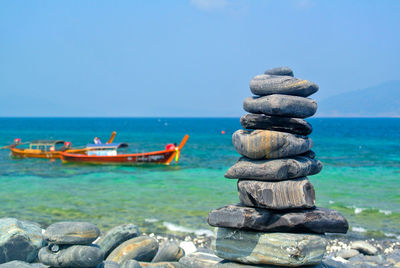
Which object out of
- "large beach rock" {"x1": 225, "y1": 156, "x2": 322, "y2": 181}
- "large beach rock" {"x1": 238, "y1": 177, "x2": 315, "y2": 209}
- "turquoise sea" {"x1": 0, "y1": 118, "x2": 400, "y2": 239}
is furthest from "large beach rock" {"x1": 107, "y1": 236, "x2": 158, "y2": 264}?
"turquoise sea" {"x1": 0, "y1": 118, "x2": 400, "y2": 239}

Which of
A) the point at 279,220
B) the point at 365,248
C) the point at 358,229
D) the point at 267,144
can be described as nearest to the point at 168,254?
the point at 279,220

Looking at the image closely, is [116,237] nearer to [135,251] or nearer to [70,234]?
[135,251]

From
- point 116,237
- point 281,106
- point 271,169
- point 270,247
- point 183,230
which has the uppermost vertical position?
point 281,106

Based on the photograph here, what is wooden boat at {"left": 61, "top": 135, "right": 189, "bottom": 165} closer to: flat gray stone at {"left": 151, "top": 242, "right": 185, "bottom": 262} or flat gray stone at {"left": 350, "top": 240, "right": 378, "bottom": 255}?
flat gray stone at {"left": 350, "top": 240, "right": 378, "bottom": 255}

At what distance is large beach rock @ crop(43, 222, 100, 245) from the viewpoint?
31.0 feet

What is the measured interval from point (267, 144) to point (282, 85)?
3.62 feet

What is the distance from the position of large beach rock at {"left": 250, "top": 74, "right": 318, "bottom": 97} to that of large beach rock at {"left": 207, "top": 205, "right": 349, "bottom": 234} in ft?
6.69

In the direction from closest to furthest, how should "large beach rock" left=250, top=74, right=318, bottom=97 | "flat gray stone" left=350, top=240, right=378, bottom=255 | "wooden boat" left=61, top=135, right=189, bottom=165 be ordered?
"large beach rock" left=250, top=74, right=318, bottom=97, "flat gray stone" left=350, top=240, right=378, bottom=255, "wooden boat" left=61, top=135, right=189, bottom=165

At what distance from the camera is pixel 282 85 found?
27.0ft

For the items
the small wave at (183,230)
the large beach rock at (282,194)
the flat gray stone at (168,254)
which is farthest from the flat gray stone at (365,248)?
the large beach rock at (282,194)

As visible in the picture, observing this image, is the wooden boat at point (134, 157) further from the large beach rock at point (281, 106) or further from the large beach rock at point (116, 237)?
the large beach rock at point (281, 106)

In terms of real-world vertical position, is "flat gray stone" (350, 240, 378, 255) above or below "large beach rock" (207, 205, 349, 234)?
below

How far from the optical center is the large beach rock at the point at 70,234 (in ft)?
31.0

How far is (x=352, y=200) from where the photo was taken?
23328 millimetres
